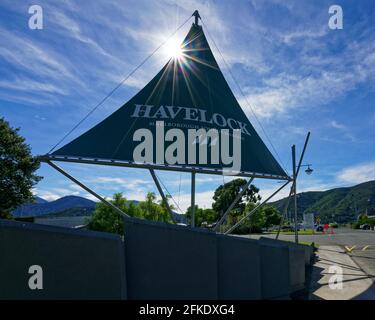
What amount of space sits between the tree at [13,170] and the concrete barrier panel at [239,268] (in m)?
24.8

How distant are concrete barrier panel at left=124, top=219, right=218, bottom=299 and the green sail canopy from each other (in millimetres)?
4651

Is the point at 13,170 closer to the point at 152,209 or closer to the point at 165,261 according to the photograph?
the point at 152,209

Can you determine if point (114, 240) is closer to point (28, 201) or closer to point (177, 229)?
point (177, 229)

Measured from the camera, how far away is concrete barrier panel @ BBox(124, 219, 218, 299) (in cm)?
735

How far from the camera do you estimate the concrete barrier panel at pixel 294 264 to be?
35.7ft

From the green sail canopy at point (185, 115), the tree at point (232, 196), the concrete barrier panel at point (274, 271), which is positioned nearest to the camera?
the concrete barrier panel at point (274, 271)

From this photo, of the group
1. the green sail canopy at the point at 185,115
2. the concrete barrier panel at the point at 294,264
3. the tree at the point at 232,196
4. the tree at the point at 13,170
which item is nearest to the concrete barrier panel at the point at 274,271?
the concrete barrier panel at the point at 294,264

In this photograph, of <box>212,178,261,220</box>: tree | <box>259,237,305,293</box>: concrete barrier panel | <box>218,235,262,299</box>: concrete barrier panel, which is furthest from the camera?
<box>212,178,261,220</box>: tree

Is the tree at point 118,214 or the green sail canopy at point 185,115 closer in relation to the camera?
the green sail canopy at point 185,115
